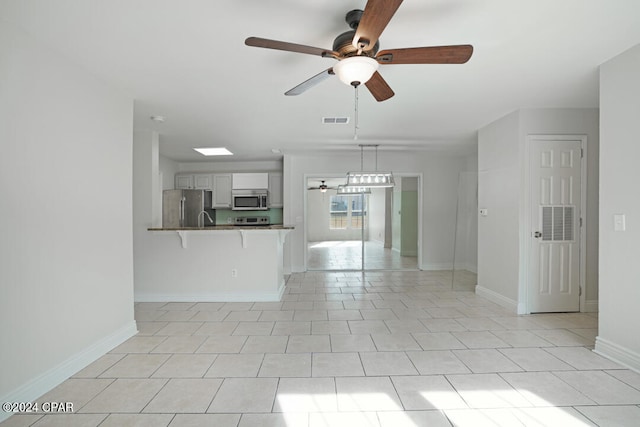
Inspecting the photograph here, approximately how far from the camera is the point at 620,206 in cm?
259

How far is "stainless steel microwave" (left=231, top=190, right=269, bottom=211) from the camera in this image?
273 inches

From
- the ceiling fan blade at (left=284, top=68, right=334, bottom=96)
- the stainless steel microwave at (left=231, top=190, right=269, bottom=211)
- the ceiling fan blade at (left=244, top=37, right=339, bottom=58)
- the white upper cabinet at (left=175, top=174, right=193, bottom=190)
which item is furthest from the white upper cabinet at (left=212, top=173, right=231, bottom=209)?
the ceiling fan blade at (left=244, top=37, right=339, bottom=58)

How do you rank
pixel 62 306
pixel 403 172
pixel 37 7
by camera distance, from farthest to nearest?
pixel 403 172, pixel 62 306, pixel 37 7

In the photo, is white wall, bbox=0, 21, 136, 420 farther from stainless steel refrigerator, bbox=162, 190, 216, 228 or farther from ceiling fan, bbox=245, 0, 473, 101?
stainless steel refrigerator, bbox=162, 190, 216, 228

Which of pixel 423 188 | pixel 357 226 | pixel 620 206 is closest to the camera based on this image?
pixel 620 206

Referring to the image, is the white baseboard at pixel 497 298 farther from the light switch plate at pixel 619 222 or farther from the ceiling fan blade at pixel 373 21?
the ceiling fan blade at pixel 373 21

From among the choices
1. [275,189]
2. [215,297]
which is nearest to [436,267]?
[275,189]

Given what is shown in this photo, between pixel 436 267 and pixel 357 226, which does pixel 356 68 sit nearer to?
pixel 436 267

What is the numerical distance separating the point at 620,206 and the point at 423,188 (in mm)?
4340

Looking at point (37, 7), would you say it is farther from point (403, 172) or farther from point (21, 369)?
point (403, 172)

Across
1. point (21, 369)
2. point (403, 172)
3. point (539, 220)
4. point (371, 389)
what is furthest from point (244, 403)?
point (403, 172)

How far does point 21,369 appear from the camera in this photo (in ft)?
6.82

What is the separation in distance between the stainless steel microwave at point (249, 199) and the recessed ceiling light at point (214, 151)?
0.94 meters

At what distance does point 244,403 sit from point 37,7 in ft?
8.89
